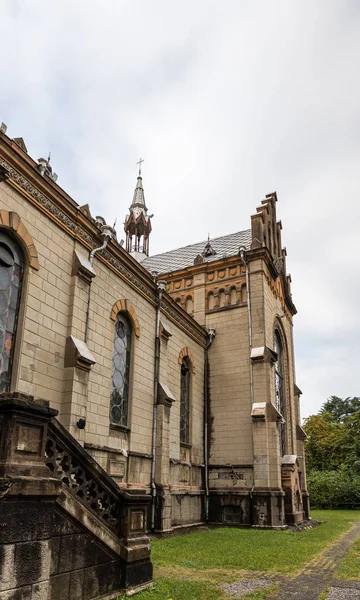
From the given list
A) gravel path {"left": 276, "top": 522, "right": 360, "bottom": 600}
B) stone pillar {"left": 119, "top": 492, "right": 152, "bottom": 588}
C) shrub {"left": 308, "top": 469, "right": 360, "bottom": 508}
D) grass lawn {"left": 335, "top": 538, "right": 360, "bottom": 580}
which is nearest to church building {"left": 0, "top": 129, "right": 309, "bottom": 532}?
stone pillar {"left": 119, "top": 492, "right": 152, "bottom": 588}

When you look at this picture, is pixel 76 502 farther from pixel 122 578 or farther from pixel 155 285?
pixel 155 285

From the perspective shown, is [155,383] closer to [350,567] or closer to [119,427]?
[119,427]

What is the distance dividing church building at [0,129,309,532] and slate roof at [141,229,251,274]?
0.46 ft

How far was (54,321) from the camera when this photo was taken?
1223cm

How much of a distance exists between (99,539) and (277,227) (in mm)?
24459

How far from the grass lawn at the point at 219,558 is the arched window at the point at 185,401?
3951 mm

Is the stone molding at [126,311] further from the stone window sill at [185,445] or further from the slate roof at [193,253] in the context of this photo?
the slate roof at [193,253]

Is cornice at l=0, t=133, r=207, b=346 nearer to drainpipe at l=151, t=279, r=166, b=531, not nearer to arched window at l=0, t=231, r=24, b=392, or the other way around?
drainpipe at l=151, t=279, r=166, b=531

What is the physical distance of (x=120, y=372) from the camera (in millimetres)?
15406

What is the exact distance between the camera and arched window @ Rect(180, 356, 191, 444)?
19922mm

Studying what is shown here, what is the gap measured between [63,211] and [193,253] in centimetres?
1624

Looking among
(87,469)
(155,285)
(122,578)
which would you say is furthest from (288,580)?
(155,285)

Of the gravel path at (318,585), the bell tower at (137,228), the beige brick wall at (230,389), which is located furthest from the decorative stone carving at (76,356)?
the bell tower at (137,228)

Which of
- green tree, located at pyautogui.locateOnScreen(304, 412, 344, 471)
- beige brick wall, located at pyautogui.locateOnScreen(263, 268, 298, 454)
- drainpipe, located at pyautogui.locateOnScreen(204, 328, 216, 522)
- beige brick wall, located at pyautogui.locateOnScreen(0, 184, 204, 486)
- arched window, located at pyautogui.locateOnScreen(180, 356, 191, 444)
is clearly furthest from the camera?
green tree, located at pyautogui.locateOnScreen(304, 412, 344, 471)
